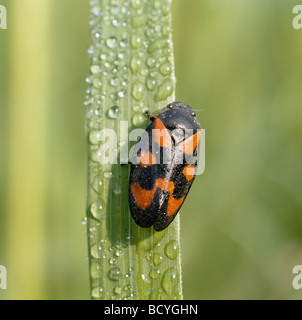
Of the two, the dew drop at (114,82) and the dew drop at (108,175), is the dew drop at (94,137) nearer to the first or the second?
the dew drop at (108,175)

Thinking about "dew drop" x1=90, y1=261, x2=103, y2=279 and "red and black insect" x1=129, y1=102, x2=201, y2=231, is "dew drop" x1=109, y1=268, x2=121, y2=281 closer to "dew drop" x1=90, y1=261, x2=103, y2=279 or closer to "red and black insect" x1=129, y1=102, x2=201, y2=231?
"dew drop" x1=90, y1=261, x2=103, y2=279

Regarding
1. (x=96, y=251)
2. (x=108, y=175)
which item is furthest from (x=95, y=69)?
(x=96, y=251)

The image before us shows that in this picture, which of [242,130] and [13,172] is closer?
[13,172]

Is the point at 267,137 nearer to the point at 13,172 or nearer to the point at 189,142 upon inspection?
the point at 189,142

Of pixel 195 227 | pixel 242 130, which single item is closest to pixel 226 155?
pixel 242 130

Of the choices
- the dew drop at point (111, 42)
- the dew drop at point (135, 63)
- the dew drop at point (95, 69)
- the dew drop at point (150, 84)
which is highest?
the dew drop at point (111, 42)

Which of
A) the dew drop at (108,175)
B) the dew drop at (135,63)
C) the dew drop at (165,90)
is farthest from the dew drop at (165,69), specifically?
the dew drop at (108,175)
